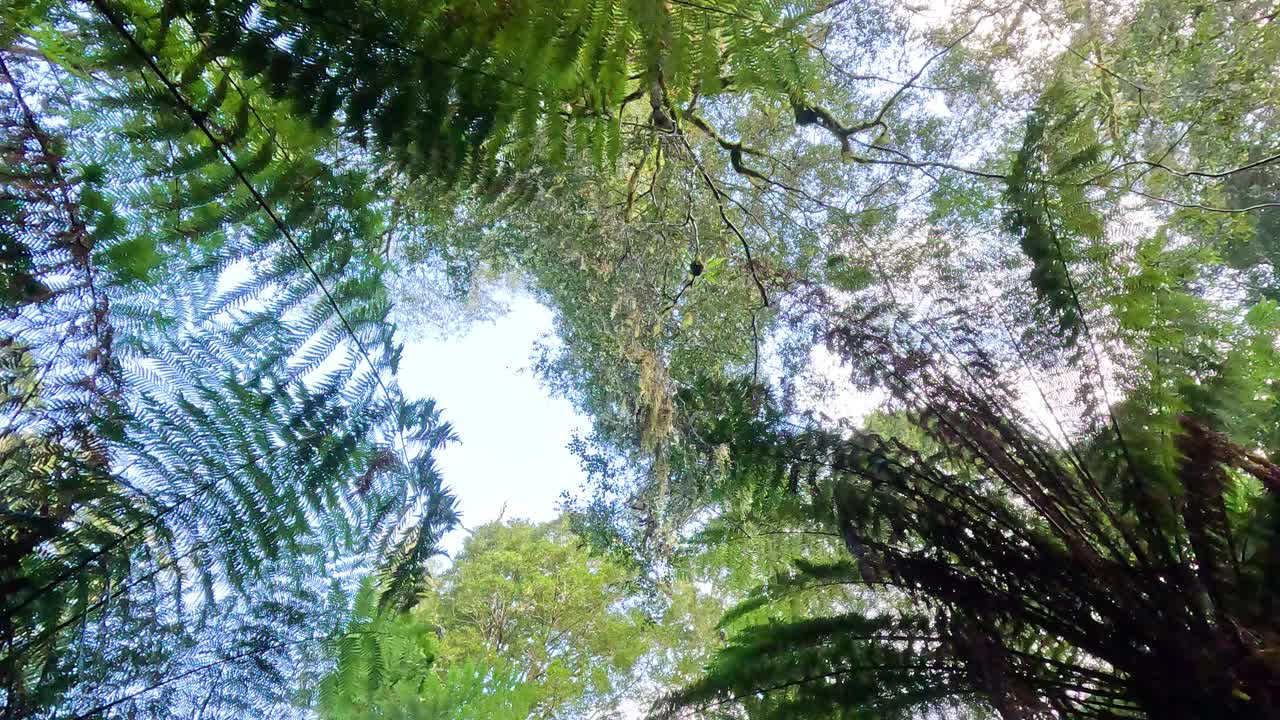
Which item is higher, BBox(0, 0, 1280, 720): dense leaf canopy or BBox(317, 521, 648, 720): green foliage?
BBox(317, 521, 648, 720): green foliage

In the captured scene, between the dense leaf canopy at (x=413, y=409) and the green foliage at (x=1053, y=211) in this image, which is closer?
the dense leaf canopy at (x=413, y=409)

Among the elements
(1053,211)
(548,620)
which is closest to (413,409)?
(1053,211)

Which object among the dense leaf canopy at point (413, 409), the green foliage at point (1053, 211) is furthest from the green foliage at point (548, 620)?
the green foliage at point (1053, 211)

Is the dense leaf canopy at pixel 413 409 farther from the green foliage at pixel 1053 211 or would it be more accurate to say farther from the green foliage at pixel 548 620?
the green foliage at pixel 548 620

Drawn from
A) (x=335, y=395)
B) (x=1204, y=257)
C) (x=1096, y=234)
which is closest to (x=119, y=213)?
(x=335, y=395)

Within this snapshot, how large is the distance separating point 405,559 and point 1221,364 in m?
2.05

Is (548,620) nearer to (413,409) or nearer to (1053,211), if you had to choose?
(413,409)

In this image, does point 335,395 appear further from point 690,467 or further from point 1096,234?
point 690,467

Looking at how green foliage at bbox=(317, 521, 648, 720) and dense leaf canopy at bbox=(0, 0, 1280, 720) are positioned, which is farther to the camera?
green foliage at bbox=(317, 521, 648, 720)

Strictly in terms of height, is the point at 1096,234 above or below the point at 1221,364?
above

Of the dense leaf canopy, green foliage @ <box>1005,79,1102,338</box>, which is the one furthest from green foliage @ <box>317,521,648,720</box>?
Answer: green foliage @ <box>1005,79,1102,338</box>

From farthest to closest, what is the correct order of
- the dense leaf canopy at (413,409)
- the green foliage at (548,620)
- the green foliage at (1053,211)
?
the green foliage at (548,620) < the green foliage at (1053,211) < the dense leaf canopy at (413,409)

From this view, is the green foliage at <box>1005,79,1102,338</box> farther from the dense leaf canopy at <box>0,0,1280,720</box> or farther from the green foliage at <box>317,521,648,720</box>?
the green foliage at <box>317,521,648,720</box>

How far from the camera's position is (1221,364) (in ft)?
5.28
